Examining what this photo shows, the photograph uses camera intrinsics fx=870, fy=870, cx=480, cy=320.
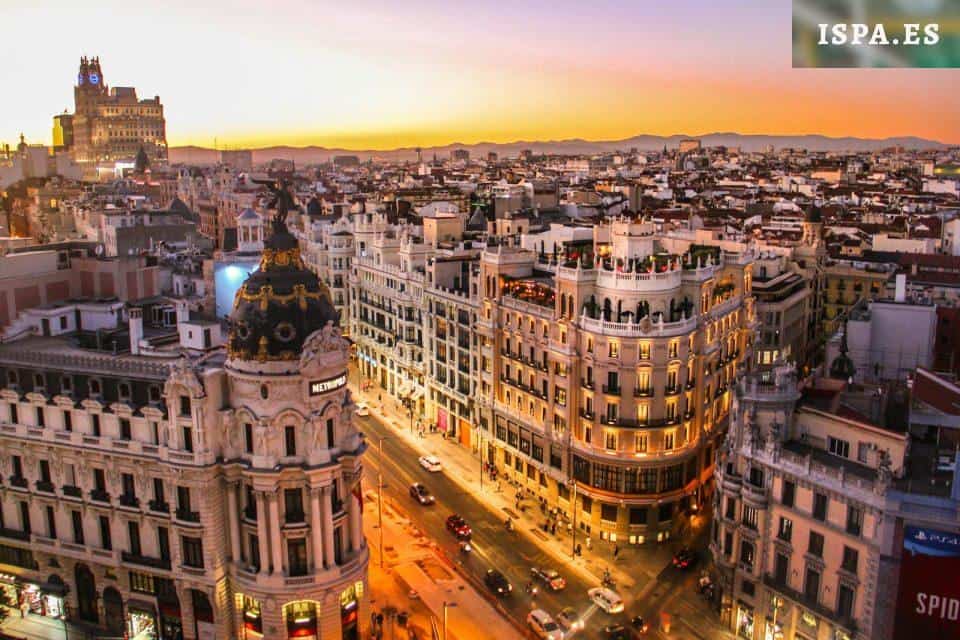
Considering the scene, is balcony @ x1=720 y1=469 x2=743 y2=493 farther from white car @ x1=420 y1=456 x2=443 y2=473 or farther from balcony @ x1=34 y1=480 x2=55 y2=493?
balcony @ x1=34 y1=480 x2=55 y2=493

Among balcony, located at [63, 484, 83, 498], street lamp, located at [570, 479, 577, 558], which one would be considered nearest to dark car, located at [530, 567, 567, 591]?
street lamp, located at [570, 479, 577, 558]

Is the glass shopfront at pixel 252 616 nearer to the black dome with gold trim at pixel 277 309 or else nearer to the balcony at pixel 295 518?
the balcony at pixel 295 518

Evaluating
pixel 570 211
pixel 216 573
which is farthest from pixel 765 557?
pixel 570 211

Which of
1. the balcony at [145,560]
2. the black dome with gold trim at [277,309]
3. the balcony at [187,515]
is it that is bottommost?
the balcony at [145,560]

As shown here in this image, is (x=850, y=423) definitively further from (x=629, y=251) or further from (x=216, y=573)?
(x=216, y=573)

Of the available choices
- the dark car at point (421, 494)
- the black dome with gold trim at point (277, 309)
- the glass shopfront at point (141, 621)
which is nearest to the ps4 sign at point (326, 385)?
the black dome with gold trim at point (277, 309)
